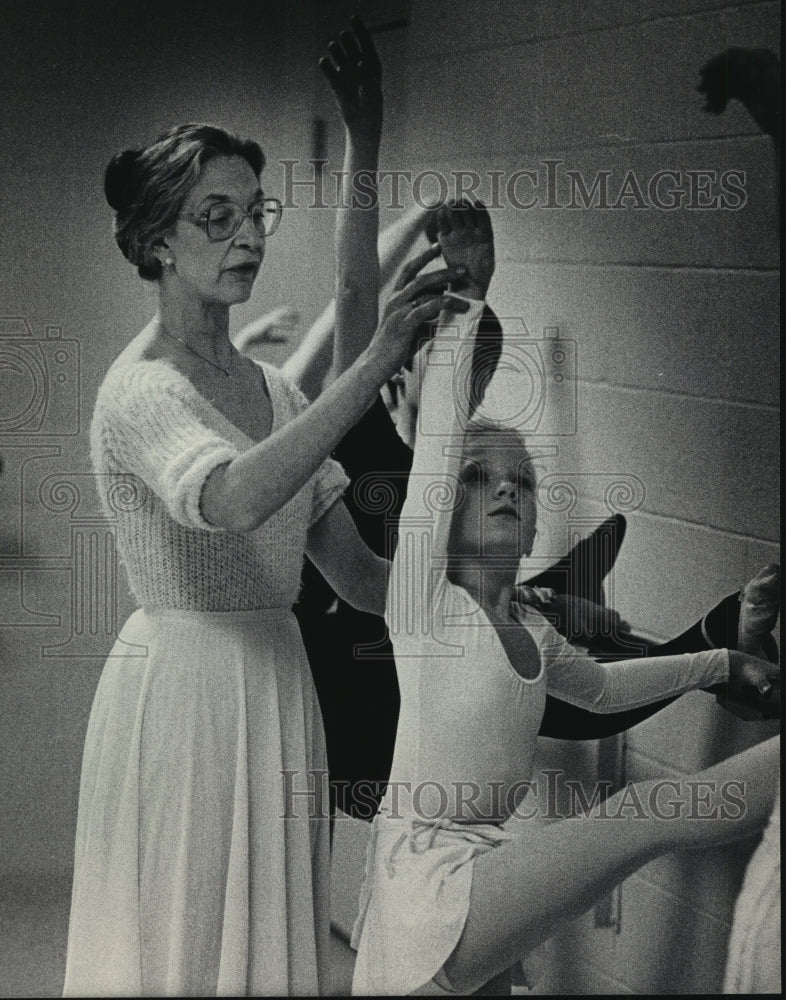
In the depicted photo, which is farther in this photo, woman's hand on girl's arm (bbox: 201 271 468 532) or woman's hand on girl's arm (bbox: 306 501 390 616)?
woman's hand on girl's arm (bbox: 306 501 390 616)

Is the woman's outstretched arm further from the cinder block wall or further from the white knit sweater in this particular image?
the cinder block wall

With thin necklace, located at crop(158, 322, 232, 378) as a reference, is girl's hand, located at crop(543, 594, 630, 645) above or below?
below

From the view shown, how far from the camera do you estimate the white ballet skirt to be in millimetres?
1683

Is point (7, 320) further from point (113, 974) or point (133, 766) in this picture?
point (113, 974)

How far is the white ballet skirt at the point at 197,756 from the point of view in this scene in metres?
1.68

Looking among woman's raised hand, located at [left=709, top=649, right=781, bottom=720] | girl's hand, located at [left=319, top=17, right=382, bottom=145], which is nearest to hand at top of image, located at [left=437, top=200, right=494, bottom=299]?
girl's hand, located at [left=319, top=17, right=382, bottom=145]

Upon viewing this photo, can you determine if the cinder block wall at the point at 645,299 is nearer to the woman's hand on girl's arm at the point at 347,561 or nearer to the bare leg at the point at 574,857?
the bare leg at the point at 574,857

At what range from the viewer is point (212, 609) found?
1685 millimetres

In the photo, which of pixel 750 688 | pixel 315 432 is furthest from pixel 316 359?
pixel 750 688

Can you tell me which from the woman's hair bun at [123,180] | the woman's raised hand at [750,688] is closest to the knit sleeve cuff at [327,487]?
the woman's hair bun at [123,180]

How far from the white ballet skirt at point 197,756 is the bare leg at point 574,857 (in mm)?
207

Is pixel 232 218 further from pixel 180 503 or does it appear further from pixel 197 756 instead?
pixel 197 756

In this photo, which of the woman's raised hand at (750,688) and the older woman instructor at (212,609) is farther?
the woman's raised hand at (750,688)

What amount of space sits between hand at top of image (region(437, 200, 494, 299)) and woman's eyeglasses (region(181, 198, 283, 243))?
202mm
